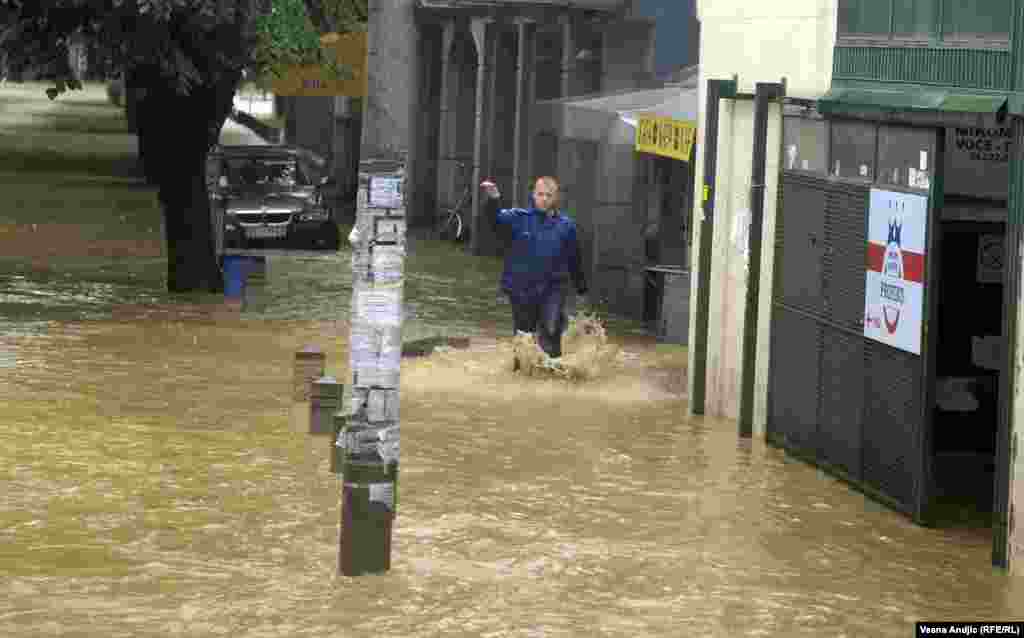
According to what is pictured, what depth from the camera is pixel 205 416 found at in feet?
58.7

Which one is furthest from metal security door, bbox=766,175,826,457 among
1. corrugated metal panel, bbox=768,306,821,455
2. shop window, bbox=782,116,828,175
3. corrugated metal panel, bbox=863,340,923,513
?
corrugated metal panel, bbox=863,340,923,513

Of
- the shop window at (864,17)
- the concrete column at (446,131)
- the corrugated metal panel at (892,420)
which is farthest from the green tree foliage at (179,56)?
the corrugated metal panel at (892,420)

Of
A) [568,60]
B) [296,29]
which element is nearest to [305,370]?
[296,29]

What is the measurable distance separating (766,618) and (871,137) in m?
4.80

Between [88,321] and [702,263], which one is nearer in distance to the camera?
[702,263]

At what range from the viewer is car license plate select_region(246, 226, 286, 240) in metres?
35.3

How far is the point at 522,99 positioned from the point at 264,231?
4883 mm

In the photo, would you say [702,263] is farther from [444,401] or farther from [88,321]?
[88,321]

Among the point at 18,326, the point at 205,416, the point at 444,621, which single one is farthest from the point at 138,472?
the point at 18,326

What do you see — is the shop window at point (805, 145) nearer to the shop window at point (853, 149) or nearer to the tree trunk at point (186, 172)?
the shop window at point (853, 149)

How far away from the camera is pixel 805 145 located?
1658cm

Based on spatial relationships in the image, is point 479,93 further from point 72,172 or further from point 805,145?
point 805,145

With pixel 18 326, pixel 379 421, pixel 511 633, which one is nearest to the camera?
pixel 511 633

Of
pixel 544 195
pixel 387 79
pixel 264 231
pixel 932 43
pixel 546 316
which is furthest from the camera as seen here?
pixel 264 231
